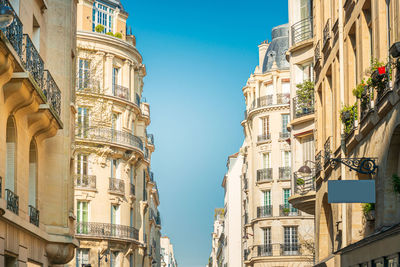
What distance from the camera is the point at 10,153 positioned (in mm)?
18312

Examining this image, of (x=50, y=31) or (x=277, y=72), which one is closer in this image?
(x=50, y=31)

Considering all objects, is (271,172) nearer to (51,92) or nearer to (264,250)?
(264,250)

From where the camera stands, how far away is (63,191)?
23312 millimetres

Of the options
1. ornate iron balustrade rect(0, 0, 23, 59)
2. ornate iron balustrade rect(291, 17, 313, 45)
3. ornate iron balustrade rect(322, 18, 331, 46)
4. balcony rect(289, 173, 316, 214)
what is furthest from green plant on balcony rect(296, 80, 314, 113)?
ornate iron balustrade rect(0, 0, 23, 59)

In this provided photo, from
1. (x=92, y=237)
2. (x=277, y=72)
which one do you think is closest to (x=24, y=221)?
(x=92, y=237)

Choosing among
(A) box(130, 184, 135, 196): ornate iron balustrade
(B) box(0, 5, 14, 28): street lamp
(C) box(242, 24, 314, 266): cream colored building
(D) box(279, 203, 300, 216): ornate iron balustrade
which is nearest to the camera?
(B) box(0, 5, 14, 28): street lamp

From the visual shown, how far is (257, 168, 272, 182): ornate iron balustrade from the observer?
201 ft

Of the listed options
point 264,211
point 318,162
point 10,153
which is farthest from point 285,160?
point 10,153

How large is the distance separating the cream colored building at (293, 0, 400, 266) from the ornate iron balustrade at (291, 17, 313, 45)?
3582 millimetres

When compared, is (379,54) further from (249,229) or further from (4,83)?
(249,229)

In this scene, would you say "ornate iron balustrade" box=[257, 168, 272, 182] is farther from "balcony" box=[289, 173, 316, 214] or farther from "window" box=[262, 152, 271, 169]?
"balcony" box=[289, 173, 316, 214]

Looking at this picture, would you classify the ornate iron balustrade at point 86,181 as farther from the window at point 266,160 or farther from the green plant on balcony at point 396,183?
the green plant on balcony at point 396,183

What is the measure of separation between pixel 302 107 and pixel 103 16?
1062 inches

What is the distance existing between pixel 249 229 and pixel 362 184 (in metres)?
51.7
